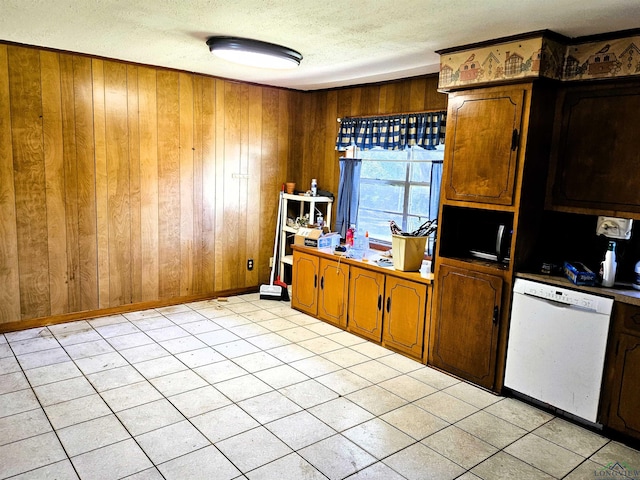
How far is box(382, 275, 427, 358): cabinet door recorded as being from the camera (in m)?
3.74

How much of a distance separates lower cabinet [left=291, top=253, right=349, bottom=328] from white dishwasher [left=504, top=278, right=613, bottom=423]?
1659 mm

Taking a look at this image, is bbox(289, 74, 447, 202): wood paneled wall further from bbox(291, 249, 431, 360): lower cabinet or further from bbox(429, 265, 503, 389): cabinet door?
bbox(429, 265, 503, 389): cabinet door

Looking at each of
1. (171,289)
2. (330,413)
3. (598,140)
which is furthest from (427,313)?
(171,289)

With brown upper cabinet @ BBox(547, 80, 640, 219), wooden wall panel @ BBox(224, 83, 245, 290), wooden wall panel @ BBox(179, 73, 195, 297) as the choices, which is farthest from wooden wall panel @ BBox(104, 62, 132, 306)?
brown upper cabinet @ BBox(547, 80, 640, 219)

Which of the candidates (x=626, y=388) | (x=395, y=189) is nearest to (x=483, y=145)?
(x=395, y=189)

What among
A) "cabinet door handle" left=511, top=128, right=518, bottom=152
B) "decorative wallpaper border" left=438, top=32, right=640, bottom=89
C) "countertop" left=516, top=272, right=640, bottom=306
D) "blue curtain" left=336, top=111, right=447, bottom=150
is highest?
Answer: "decorative wallpaper border" left=438, top=32, right=640, bottom=89

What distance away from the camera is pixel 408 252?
3.82 m

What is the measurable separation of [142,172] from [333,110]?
7.12ft

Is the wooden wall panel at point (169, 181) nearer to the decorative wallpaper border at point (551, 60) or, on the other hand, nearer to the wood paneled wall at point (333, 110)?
the wood paneled wall at point (333, 110)

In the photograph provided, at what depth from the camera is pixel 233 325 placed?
4.48 m

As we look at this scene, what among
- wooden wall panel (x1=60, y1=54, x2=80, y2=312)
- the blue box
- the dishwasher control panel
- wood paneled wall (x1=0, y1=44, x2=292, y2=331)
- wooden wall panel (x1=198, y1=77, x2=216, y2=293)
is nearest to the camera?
the dishwasher control panel

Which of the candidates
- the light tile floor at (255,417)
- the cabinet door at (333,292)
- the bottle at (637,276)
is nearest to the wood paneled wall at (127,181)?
the light tile floor at (255,417)

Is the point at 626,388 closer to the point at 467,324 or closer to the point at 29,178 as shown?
the point at 467,324

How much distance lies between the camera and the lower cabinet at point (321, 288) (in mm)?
4449
